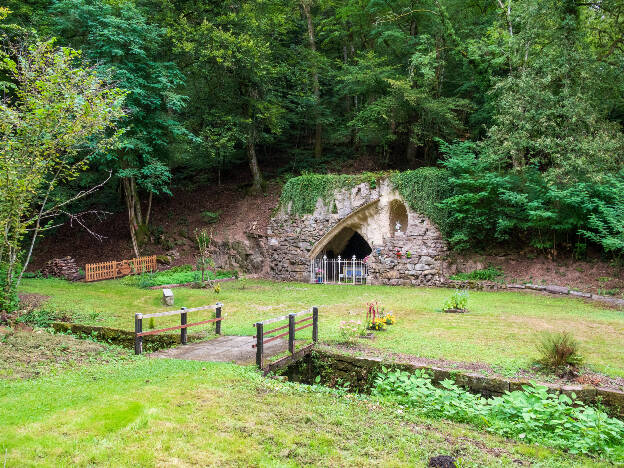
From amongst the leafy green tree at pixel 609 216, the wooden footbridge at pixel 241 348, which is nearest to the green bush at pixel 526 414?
the wooden footbridge at pixel 241 348

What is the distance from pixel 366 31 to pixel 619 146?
13.7m

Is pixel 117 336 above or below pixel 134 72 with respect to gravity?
below

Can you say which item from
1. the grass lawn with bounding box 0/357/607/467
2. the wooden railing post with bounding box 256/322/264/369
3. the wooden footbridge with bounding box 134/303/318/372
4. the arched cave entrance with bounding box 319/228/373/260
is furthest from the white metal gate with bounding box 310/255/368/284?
the grass lawn with bounding box 0/357/607/467

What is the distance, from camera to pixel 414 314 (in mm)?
9789

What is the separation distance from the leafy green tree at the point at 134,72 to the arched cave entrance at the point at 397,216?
967 centimetres

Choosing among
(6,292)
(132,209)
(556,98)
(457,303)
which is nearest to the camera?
(6,292)

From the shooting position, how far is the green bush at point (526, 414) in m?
3.80

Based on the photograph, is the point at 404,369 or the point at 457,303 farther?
the point at 457,303

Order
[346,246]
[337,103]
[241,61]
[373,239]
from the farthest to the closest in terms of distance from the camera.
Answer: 1. [337,103]
2. [346,246]
3. [241,61]
4. [373,239]

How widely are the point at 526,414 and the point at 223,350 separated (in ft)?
14.8

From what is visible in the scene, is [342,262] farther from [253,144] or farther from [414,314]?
[253,144]

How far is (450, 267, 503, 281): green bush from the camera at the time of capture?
14.1m

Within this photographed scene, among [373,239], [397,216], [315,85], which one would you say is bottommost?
[373,239]

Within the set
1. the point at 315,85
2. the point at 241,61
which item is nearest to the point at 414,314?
the point at 241,61
